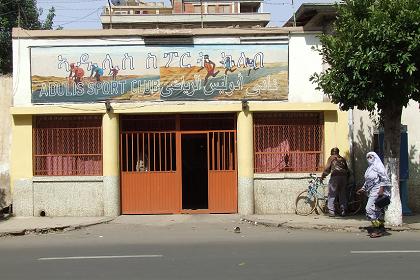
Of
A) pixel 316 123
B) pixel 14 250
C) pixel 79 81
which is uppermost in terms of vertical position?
pixel 79 81

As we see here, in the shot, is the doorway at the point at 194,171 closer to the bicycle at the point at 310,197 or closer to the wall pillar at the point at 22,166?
the bicycle at the point at 310,197

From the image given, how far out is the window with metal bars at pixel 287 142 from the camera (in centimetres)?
1432

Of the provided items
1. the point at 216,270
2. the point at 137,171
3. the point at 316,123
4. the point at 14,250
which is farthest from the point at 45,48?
the point at 216,270

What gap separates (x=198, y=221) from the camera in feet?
43.4

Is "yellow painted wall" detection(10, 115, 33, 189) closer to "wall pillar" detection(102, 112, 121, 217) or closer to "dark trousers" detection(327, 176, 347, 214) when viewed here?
"wall pillar" detection(102, 112, 121, 217)

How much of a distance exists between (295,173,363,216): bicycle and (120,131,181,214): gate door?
3153 mm

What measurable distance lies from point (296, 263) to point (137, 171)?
7199mm

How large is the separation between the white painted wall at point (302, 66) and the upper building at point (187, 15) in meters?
23.2

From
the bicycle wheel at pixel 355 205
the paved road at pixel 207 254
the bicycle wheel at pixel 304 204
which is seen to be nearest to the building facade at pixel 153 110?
the bicycle wheel at pixel 304 204

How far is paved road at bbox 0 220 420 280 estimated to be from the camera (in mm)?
7332

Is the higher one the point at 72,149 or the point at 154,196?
the point at 72,149

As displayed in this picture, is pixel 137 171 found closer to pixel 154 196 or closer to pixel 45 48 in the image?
pixel 154 196

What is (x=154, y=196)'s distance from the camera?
46.8 feet

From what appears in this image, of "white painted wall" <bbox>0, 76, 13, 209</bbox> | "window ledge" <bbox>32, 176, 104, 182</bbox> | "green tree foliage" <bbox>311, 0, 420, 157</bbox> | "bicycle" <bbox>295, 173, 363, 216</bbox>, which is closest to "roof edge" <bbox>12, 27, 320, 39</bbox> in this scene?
"white painted wall" <bbox>0, 76, 13, 209</bbox>
